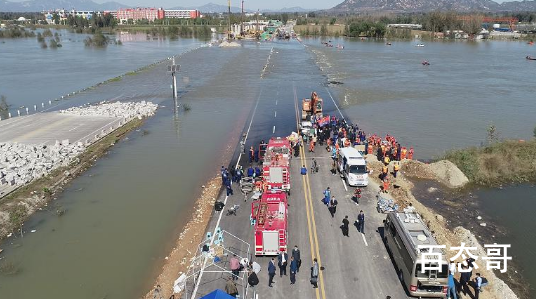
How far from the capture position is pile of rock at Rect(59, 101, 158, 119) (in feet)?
162

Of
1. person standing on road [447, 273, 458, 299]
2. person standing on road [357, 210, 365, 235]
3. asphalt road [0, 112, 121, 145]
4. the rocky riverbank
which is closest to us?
person standing on road [447, 273, 458, 299]

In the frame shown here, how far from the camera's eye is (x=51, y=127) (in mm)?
43094

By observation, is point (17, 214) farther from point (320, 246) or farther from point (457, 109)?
point (457, 109)

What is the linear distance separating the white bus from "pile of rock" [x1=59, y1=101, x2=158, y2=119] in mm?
37411

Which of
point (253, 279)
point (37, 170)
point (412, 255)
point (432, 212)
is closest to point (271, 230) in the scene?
point (253, 279)

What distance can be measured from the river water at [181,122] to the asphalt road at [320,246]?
3.80m

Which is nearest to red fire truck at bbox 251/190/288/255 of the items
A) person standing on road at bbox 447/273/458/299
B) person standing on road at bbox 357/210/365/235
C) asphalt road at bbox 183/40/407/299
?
asphalt road at bbox 183/40/407/299

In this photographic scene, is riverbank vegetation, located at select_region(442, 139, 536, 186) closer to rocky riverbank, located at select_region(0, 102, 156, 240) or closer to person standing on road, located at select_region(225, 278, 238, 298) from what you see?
person standing on road, located at select_region(225, 278, 238, 298)

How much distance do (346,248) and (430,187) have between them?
12.4m

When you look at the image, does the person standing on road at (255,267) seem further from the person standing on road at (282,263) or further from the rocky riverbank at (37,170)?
the rocky riverbank at (37,170)

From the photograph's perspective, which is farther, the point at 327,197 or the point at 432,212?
the point at 432,212

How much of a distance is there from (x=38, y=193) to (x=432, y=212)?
26.0 metres

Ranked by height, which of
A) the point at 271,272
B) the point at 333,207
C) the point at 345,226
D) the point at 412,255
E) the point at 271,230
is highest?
the point at 271,230

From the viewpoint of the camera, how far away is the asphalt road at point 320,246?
17516 millimetres
